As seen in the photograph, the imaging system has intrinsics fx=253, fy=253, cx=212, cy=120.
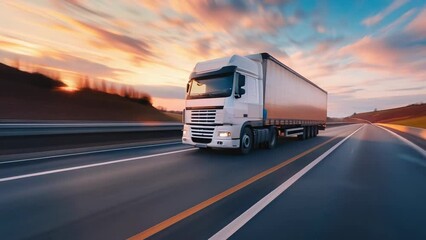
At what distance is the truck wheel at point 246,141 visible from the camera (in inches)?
381

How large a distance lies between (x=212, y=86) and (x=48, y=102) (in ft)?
96.6

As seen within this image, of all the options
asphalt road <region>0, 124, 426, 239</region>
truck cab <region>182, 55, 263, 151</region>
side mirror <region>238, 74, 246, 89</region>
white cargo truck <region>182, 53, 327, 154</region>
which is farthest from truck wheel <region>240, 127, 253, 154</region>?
asphalt road <region>0, 124, 426, 239</region>

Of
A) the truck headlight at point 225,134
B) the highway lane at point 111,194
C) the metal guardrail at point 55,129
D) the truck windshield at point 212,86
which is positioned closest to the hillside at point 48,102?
the metal guardrail at point 55,129

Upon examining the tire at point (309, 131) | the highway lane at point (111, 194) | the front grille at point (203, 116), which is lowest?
the highway lane at point (111, 194)

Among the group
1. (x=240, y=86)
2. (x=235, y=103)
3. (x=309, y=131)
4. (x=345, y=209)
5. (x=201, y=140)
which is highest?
(x=240, y=86)

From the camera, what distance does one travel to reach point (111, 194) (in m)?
4.53

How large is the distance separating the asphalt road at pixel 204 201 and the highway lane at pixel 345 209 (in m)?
0.01

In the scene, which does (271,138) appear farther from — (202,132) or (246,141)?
(202,132)

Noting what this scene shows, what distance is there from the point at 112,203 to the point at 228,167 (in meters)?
3.78

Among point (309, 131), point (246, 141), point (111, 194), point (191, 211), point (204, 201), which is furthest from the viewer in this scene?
point (309, 131)

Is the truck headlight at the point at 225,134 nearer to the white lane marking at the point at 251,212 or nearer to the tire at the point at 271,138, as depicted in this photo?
the white lane marking at the point at 251,212

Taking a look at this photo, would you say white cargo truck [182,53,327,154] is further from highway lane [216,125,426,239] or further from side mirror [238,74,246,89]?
highway lane [216,125,426,239]

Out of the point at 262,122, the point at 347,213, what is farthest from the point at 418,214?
the point at 262,122

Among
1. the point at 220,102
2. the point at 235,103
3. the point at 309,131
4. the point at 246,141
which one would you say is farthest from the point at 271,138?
the point at 309,131
